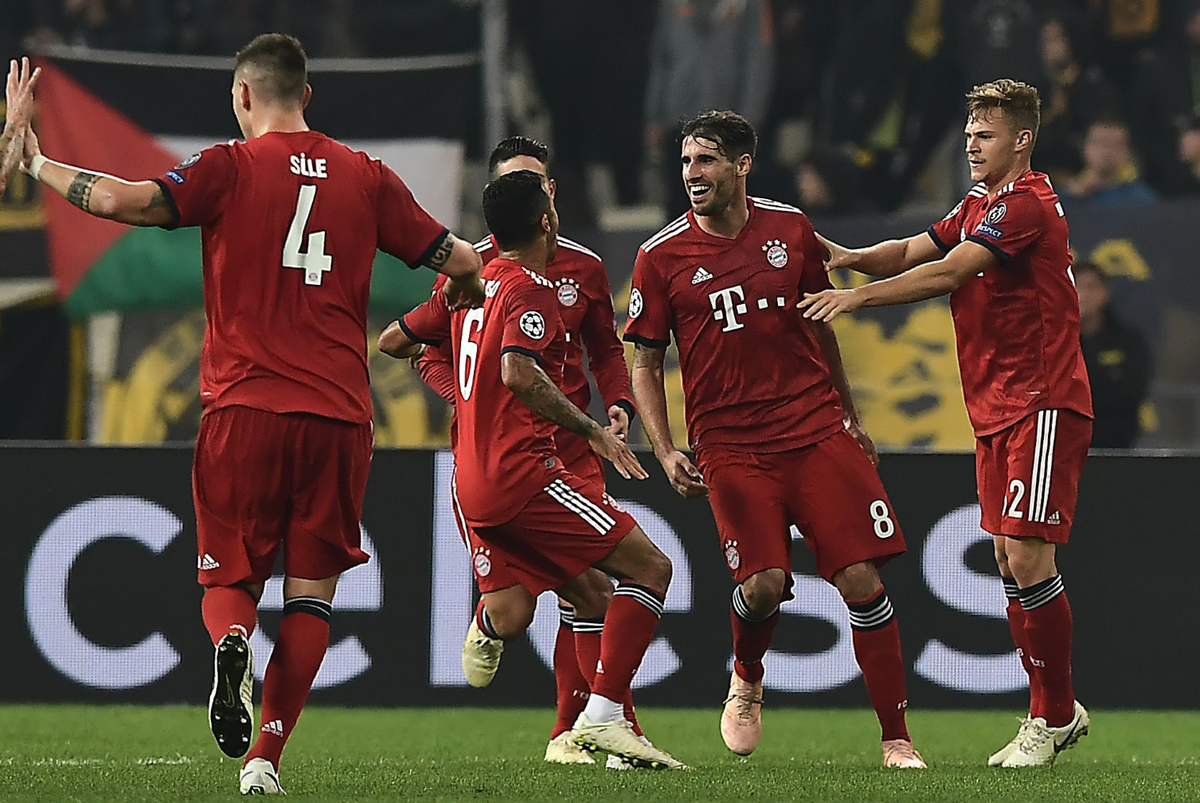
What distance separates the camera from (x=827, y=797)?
530cm

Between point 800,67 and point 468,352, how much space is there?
645 centimetres

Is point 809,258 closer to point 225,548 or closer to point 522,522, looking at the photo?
point 522,522

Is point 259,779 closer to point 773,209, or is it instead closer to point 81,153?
point 773,209

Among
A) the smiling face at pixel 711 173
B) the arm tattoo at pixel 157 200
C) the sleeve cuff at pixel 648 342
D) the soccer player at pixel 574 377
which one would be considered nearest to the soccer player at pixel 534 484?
the soccer player at pixel 574 377

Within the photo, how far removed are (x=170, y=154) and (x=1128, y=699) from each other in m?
6.35

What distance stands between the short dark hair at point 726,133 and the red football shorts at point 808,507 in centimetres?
101

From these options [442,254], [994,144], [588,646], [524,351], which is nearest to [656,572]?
[588,646]

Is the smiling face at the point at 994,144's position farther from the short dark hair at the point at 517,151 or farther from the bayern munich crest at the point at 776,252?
the short dark hair at the point at 517,151

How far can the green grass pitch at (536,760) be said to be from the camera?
5414mm

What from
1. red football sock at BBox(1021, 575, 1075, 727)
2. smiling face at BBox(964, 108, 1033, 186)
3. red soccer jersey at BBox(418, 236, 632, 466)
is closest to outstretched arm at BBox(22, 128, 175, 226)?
red soccer jersey at BBox(418, 236, 632, 466)

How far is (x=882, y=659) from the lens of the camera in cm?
639

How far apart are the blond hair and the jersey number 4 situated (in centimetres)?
250

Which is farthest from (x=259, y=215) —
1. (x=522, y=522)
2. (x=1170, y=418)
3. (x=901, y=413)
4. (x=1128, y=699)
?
(x=1170, y=418)

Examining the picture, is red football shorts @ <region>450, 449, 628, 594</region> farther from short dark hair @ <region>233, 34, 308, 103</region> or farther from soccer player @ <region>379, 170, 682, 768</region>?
short dark hair @ <region>233, 34, 308, 103</region>
